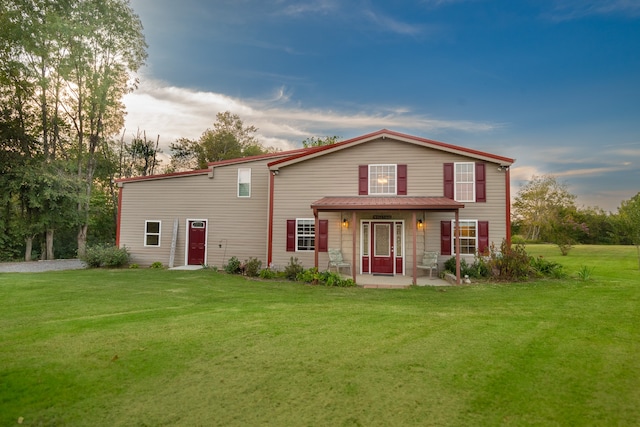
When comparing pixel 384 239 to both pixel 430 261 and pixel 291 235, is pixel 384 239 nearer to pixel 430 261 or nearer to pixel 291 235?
pixel 430 261

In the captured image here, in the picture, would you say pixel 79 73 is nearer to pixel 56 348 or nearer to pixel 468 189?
pixel 56 348

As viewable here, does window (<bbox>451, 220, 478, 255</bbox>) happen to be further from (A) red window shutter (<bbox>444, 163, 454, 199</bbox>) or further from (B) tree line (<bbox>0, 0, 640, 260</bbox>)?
(B) tree line (<bbox>0, 0, 640, 260</bbox>)

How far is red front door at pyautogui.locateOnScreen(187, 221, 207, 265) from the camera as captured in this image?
15.0 m

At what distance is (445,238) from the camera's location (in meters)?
12.3

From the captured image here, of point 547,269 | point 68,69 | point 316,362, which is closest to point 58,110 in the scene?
point 68,69

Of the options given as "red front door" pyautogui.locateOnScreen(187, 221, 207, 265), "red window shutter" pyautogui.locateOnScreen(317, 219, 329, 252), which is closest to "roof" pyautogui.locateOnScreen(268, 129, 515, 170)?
"red window shutter" pyautogui.locateOnScreen(317, 219, 329, 252)

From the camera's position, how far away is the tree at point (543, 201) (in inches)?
1276

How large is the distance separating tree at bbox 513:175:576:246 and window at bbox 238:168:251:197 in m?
29.9

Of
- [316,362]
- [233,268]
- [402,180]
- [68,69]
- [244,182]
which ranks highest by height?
[68,69]

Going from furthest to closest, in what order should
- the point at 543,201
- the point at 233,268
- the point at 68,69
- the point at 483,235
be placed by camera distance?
the point at 543,201 < the point at 68,69 < the point at 233,268 < the point at 483,235

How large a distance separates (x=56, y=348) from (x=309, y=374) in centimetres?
335

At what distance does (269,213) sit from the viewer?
44.1 feet

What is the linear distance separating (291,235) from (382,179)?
431cm

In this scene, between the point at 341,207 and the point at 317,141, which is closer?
the point at 341,207
